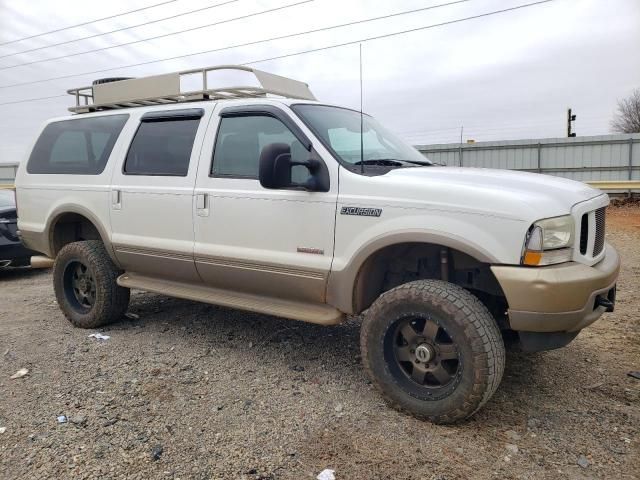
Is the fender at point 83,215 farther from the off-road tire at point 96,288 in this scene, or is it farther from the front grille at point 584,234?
the front grille at point 584,234

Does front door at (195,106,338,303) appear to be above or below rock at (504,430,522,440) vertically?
above

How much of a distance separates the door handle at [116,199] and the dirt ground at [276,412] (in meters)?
1.20

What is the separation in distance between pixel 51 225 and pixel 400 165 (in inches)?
140

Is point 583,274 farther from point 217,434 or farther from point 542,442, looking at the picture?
point 217,434

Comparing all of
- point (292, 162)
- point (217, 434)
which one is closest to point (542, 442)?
point (217, 434)

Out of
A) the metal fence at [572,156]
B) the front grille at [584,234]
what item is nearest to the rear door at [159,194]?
the front grille at [584,234]

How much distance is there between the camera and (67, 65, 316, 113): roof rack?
430cm

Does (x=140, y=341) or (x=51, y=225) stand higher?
(x=51, y=225)

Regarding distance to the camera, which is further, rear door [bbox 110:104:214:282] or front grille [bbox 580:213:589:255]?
rear door [bbox 110:104:214:282]

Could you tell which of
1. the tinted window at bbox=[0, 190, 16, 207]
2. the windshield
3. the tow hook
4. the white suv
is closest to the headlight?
the white suv

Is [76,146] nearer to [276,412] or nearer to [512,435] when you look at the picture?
[276,412]

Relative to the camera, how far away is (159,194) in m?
4.26

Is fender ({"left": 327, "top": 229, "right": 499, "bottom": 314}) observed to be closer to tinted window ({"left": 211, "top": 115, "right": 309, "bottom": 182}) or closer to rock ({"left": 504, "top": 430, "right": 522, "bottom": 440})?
tinted window ({"left": 211, "top": 115, "right": 309, "bottom": 182})

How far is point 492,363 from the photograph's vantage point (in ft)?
9.39
